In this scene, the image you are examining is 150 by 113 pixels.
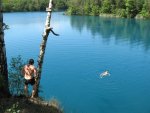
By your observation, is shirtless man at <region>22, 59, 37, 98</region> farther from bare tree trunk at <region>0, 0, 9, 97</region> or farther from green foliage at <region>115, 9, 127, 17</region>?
green foliage at <region>115, 9, 127, 17</region>

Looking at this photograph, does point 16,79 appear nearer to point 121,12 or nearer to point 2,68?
point 2,68

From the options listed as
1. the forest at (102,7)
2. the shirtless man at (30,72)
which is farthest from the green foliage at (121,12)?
the shirtless man at (30,72)

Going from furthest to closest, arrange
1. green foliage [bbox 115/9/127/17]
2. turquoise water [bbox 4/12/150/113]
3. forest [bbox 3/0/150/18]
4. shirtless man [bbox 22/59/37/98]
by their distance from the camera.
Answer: green foliage [bbox 115/9/127/17]
forest [bbox 3/0/150/18]
turquoise water [bbox 4/12/150/113]
shirtless man [bbox 22/59/37/98]

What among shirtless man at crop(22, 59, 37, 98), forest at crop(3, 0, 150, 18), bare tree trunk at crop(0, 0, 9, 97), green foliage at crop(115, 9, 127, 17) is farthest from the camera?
green foliage at crop(115, 9, 127, 17)

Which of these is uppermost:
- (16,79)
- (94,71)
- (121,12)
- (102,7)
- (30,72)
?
(30,72)

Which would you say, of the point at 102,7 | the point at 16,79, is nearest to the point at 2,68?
the point at 16,79

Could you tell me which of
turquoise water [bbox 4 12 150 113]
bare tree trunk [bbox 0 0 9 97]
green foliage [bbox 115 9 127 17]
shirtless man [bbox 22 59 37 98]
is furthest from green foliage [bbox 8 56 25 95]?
green foliage [bbox 115 9 127 17]

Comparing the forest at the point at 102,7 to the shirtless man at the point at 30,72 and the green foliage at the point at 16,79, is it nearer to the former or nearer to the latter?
the green foliage at the point at 16,79

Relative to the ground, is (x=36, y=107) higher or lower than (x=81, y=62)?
higher

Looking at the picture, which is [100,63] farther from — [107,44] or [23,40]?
[23,40]

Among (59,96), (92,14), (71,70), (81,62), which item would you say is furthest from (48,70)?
(92,14)

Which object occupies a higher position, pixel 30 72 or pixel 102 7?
pixel 30 72

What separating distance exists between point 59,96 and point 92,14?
106m

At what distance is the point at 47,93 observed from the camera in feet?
87.2
